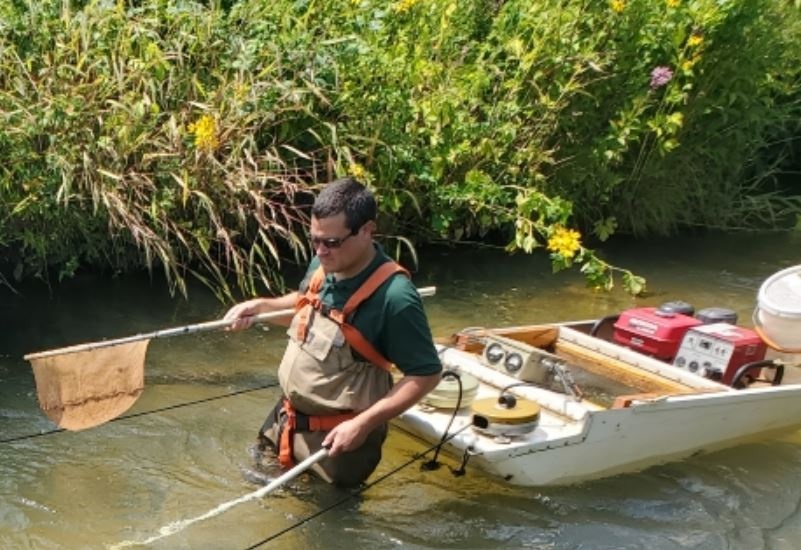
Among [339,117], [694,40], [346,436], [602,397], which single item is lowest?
[602,397]

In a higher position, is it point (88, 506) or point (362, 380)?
point (362, 380)

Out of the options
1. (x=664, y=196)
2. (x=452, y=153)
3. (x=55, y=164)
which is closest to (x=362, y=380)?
(x=55, y=164)

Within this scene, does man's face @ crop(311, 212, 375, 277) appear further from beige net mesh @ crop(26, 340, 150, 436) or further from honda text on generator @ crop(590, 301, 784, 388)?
honda text on generator @ crop(590, 301, 784, 388)

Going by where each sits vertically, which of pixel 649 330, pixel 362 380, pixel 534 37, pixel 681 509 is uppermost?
pixel 534 37

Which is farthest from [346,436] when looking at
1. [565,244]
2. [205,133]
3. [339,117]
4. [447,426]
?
[339,117]

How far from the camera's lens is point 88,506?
5.45 m

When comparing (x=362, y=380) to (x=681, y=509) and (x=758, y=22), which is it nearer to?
(x=681, y=509)

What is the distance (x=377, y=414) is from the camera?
4.47m

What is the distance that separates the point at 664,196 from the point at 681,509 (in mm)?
6062

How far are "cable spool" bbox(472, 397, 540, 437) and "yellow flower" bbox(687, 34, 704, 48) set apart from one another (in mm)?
5484

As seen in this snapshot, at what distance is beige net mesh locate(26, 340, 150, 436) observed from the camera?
15.9 feet

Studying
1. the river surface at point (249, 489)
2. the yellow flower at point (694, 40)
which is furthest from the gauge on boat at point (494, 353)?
the yellow flower at point (694, 40)

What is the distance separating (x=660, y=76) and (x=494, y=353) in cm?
456

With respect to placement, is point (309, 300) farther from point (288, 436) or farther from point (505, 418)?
point (505, 418)
